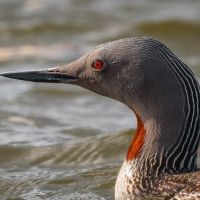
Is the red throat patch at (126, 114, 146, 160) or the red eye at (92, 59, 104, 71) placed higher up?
the red eye at (92, 59, 104, 71)

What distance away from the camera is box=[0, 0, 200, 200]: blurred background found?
1033 centimetres

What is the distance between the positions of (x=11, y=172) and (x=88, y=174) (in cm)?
84

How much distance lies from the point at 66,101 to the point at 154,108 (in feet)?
17.4

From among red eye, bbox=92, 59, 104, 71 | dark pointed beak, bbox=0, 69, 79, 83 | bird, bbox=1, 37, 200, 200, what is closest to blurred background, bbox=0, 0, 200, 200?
bird, bbox=1, 37, 200, 200

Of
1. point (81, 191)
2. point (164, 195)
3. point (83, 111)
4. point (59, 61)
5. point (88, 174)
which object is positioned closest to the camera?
point (164, 195)

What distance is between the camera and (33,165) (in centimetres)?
1098

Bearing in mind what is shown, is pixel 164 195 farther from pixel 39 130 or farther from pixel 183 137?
pixel 39 130

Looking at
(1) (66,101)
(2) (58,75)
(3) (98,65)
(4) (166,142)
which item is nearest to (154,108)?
(4) (166,142)

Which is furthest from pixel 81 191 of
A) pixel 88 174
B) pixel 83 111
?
pixel 83 111

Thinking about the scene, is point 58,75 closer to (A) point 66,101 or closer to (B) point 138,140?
(B) point 138,140

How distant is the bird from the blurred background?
32.0 inches

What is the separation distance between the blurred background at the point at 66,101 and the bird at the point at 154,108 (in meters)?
0.81

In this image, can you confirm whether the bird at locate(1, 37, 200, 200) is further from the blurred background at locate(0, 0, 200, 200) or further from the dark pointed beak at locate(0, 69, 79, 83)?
the blurred background at locate(0, 0, 200, 200)

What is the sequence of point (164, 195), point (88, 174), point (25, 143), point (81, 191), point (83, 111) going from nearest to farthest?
1. point (164, 195)
2. point (81, 191)
3. point (88, 174)
4. point (25, 143)
5. point (83, 111)
